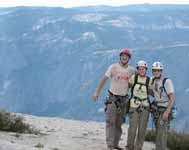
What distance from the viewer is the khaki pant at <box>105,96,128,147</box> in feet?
41.5

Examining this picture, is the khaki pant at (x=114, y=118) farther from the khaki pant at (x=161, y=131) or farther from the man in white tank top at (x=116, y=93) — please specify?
the khaki pant at (x=161, y=131)

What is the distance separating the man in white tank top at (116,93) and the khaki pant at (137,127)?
0.39m

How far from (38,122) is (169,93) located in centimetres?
792

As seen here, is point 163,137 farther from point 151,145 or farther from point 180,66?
point 180,66

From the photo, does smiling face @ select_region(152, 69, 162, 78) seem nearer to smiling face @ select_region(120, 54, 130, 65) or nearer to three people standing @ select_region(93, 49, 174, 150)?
three people standing @ select_region(93, 49, 174, 150)

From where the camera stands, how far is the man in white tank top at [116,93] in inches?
489

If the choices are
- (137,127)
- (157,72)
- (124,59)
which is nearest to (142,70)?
(157,72)

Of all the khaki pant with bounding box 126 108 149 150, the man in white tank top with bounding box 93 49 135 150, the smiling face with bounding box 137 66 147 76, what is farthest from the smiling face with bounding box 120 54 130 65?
the khaki pant with bounding box 126 108 149 150

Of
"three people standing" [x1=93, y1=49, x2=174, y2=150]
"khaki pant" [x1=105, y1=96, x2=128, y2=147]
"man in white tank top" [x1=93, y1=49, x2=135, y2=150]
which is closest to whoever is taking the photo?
"three people standing" [x1=93, y1=49, x2=174, y2=150]

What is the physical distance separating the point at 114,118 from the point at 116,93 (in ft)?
1.85

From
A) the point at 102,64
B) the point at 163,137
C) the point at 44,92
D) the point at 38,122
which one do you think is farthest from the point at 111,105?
the point at 44,92

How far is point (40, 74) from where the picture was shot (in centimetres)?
19738

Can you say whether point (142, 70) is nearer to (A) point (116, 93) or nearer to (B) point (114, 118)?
(A) point (116, 93)

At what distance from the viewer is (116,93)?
1258 centimetres
